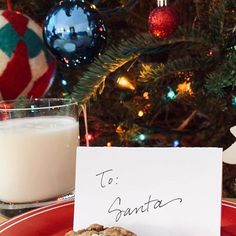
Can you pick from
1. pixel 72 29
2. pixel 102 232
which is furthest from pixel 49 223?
pixel 72 29

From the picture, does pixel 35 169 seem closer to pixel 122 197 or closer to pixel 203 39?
pixel 122 197

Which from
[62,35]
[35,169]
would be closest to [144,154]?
[35,169]

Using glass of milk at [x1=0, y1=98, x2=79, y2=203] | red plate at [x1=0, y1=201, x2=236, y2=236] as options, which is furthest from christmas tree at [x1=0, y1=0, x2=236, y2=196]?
red plate at [x1=0, y1=201, x2=236, y2=236]

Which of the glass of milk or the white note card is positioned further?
the glass of milk

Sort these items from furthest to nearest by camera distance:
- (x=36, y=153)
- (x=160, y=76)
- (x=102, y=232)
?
(x=160, y=76)
(x=36, y=153)
(x=102, y=232)

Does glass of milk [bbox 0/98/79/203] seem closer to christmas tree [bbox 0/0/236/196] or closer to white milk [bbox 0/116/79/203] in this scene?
white milk [bbox 0/116/79/203]

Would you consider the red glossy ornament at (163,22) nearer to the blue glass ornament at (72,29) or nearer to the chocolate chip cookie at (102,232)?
the blue glass ornament at (72,29)

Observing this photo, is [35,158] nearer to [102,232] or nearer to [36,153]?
[36,153]
